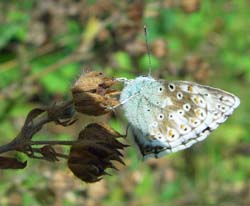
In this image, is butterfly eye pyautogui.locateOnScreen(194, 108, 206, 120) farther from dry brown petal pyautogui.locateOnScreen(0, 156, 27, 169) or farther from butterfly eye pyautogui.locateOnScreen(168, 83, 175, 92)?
dry brown petal pyautogui.locateOnScreen(0, 156, 27, 169)

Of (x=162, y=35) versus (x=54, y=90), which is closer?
(x=54, y=90)

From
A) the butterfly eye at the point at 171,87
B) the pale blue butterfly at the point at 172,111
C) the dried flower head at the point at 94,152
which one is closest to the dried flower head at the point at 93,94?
the dried flower head at the point at 94,152

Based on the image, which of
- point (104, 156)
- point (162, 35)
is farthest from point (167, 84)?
point (162, 35)

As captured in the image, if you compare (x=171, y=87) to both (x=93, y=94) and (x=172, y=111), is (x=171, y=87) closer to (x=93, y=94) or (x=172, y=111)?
(x=172, y=111)

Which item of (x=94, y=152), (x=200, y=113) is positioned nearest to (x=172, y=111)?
(x=200, y=113)

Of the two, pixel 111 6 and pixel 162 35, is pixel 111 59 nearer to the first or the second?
Result: pixel 111 6

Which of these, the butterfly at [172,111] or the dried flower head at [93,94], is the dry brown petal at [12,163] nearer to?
the dried flower head at [93,94]
